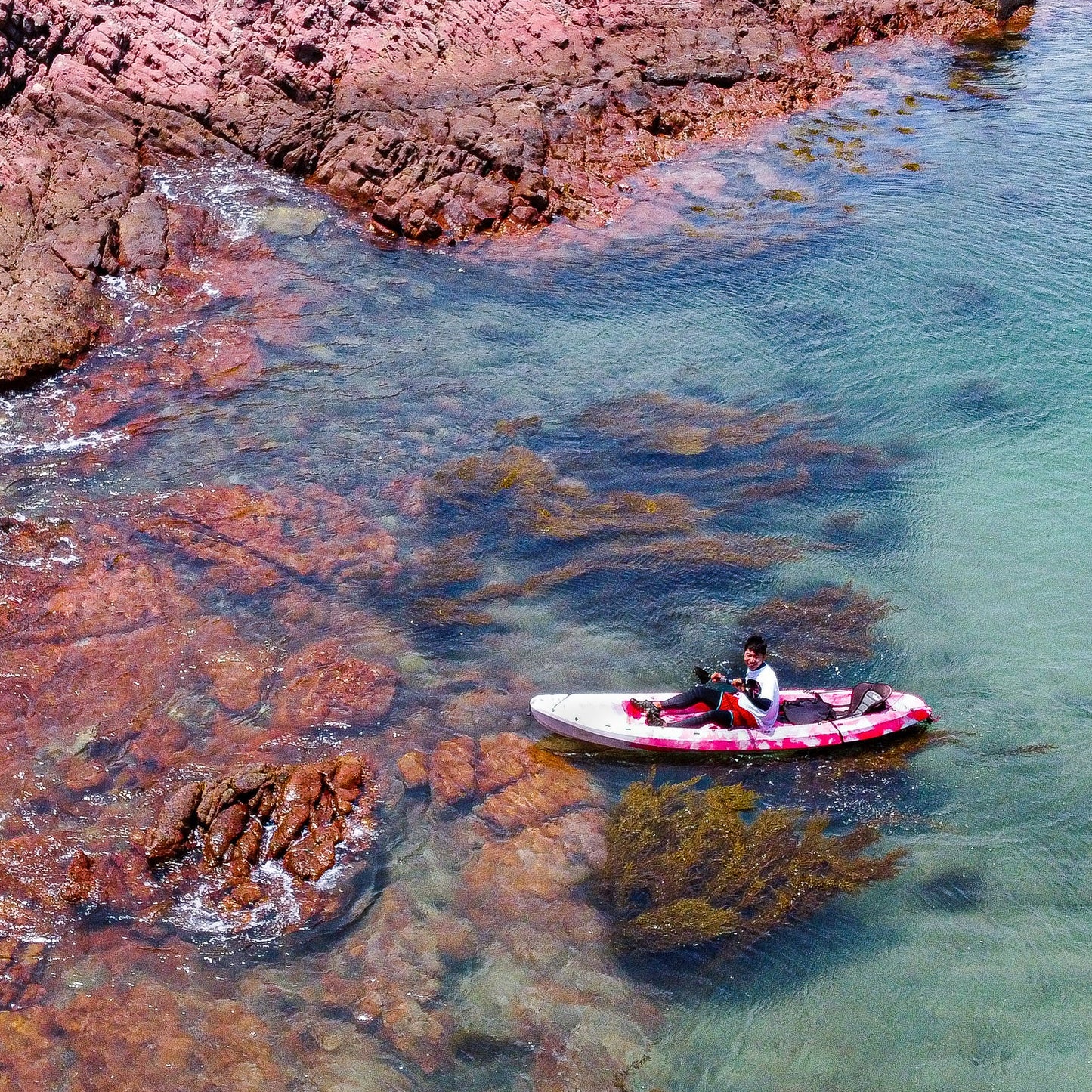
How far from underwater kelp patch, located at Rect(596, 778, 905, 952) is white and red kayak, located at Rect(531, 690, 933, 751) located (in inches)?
25.4

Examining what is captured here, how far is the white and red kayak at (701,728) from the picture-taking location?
10.6 meters

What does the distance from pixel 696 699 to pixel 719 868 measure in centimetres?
189

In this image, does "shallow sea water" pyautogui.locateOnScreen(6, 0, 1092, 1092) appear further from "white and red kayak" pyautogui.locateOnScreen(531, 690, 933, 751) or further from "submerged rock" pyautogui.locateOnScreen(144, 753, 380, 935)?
"submerged rock" pyautogui.locateOnScreen(144, 753, 380, 935)

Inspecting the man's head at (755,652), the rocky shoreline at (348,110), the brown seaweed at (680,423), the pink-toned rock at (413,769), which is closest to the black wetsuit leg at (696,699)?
the man's head at (755,652)

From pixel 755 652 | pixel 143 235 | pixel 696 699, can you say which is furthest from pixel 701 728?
pixel 143 235

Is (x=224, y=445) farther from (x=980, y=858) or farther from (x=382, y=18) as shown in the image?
(x=382, y=18)

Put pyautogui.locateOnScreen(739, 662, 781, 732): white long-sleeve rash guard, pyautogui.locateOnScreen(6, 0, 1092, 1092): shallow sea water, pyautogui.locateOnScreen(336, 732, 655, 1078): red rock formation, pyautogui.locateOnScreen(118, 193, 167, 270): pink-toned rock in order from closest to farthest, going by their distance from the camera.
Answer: pyautogui.locateOnScreen(336, 732, 655, 1078): red rock formation → pyautogui.locateOnScreen(6, 0, 1092, 1092): shallow sea water → pyautogui.locateOnScreen(739, 662, 781, 732): white long-sleeve rash guard → pyautogui.locateOnScreen(118, 193, 167, 270): pink-toned rock

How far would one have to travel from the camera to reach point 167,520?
13.2m

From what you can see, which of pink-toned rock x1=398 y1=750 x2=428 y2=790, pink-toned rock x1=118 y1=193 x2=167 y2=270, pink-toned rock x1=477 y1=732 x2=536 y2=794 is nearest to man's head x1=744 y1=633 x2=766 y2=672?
pink-toned rock x1=477 y1=732 x2=536 y2=794

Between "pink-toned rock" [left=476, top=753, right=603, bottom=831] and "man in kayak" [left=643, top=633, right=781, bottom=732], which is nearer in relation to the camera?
"pink-toned rock" [left=476, top=753, right=603, bottom=831]

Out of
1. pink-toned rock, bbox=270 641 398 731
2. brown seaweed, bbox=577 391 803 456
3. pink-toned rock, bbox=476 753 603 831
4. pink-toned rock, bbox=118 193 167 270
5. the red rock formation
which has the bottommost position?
the red rock formation

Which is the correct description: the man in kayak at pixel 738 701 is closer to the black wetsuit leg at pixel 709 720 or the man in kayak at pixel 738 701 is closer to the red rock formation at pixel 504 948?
the black wetsuit leg at pixel 709 720

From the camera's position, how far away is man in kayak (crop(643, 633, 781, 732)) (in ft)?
34.6

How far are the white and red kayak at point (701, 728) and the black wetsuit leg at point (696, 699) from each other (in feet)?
0.35
